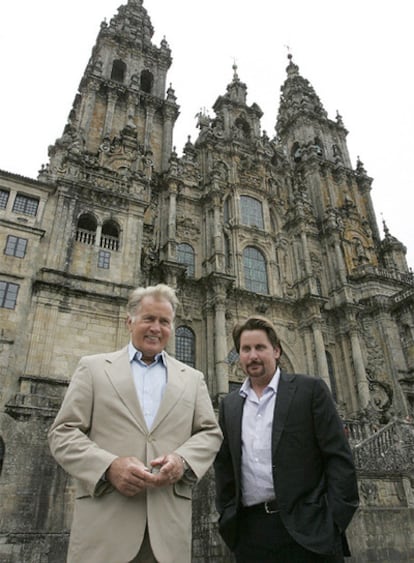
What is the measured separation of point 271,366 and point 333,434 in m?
0.73

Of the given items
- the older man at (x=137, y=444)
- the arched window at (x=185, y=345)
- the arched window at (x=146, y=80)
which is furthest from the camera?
the arched window at (x=146, y=80)

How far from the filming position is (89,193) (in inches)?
711

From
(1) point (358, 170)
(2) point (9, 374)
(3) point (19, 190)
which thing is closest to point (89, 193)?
(3) point (19, 190)

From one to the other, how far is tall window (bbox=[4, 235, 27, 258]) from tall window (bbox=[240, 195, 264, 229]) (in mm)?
15305

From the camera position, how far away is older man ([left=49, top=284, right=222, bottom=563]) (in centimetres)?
262

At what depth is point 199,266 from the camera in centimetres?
2423

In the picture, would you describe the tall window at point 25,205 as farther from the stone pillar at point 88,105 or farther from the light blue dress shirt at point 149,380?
the light blue dress shirt at point 149,380

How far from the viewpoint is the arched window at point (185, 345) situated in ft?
68.5

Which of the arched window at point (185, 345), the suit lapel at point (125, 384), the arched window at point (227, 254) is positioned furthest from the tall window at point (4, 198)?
the suit lapel at point (125, 384)

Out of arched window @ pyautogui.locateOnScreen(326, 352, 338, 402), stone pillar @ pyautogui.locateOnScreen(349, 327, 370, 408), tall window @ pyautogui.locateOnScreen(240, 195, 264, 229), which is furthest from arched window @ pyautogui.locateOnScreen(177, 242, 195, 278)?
stone pillar @ pyautogui.locateOnScreen(349, 327, 370, 408)

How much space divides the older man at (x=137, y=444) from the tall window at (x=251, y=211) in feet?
80.0

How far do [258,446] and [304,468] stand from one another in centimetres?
40

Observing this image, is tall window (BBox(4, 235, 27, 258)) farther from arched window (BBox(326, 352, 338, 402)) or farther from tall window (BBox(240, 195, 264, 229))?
arched window (BBox(326, 352, 338, 402))

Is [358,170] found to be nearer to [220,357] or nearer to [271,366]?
[220,357]
